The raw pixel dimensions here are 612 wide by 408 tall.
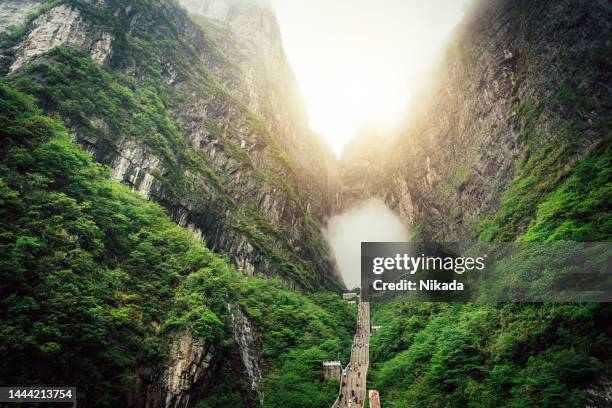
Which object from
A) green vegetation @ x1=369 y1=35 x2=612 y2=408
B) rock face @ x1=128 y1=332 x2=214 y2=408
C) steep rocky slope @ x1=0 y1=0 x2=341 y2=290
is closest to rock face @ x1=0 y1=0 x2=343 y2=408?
rock face @ x1=128 y1=332 x2=214 y2=408

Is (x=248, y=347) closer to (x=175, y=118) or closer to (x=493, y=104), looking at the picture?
(x=175, y=118)

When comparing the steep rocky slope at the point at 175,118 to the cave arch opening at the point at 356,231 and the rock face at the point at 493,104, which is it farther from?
the rock face at the point at 493,104

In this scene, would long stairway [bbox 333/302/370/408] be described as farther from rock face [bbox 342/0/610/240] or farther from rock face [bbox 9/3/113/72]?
rock face [bbox 9/3/113/72]

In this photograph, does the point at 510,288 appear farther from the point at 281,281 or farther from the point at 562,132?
the point at 281,281

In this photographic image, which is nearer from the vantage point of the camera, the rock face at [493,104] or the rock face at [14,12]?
the rock face at [493,104]

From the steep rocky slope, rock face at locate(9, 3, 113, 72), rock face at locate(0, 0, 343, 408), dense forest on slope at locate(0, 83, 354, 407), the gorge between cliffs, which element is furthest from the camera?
rock face at locate(9, 3, 113, 72)

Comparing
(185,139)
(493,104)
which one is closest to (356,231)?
(493,104)

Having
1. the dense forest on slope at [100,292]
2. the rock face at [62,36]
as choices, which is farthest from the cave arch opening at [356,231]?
the rock face at [62,36]
